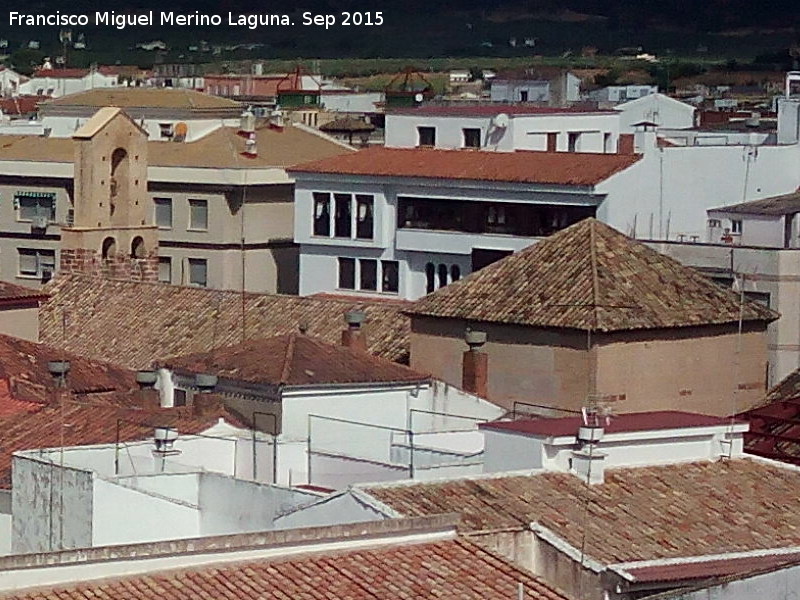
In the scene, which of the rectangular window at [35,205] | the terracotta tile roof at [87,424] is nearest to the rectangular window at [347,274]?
the rectangular window at [35,205]

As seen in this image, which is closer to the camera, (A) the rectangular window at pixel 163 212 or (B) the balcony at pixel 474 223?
(B) the balcony at pixel 474 223

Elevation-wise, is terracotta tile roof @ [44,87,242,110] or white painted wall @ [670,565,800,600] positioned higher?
terracotta tile roof @ [44,87,242,110]

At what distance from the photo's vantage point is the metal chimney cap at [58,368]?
29.0m

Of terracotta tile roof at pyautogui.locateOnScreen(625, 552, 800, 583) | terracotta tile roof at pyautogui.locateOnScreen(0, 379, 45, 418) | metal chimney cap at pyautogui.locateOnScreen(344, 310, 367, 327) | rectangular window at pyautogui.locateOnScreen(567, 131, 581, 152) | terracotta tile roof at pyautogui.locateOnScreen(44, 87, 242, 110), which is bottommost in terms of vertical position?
terracotta tile roof at pyautogui.locateOnScreen(0, 379, 45, 418)

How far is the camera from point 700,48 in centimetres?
9988

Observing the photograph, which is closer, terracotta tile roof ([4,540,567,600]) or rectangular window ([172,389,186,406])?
terracotta tile roof ([4,540,567,600])

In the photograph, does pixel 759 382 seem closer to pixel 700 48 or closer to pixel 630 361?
pixel 630 361

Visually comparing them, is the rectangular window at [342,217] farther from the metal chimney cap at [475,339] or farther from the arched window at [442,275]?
the metal chimney cap at [475,339]

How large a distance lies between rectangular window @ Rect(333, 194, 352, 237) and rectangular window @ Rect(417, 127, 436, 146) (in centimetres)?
409

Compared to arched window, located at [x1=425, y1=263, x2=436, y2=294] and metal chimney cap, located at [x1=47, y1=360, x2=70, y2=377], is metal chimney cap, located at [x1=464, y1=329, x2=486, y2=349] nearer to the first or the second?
metal chimney cap, located at [x1=47, y1=360, x2=70, y2=377]

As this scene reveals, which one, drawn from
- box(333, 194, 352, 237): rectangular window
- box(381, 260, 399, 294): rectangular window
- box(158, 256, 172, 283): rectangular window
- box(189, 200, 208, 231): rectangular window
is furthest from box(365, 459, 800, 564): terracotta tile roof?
box(189, 200, 208, 231): rectangular window

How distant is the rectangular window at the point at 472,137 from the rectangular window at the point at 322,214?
3578 millimetres

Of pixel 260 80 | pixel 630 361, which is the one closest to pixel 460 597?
pixel 630 361

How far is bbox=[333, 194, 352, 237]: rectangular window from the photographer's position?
49594mm
